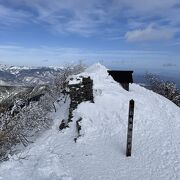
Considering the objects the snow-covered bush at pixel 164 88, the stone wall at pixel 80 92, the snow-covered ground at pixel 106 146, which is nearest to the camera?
the snow-covered ground at pixel 106 146

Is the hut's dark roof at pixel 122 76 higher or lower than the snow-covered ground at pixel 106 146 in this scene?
higher

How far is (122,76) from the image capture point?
2730 cm

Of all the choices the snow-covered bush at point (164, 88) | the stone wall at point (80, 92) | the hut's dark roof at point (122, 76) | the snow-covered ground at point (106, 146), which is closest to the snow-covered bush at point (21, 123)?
the snow-covered ground at point (106, 146)

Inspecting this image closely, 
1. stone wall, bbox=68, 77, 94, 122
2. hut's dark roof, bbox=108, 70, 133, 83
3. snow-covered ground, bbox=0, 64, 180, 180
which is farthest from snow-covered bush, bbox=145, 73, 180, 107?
stone wall, bbox=68, 77, 94, 122

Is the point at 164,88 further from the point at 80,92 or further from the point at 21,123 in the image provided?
the point at 21,123

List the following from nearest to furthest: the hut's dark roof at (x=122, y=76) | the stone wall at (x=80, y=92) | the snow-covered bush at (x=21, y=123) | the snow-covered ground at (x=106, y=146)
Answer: the snow-covered ground at (x=106, y=146)
the snow-covered bush at (x=21, y=123)
the stone wall at (x=80, y=92)
the hut's dark roof at (x=122, y=76)

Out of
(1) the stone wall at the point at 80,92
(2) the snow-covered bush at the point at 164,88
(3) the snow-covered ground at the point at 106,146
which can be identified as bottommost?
(2) the snow-covered bush at the point at 164,88

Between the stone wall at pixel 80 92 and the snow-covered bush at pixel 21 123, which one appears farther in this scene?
the stone wall at pixel 80 92

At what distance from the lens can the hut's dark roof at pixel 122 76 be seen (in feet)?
88.8

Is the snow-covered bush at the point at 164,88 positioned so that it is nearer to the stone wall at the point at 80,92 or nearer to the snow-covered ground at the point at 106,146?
the snow-covered ground at the point at 106,146

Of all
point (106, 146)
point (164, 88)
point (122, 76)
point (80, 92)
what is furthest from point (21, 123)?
point (164, 88)

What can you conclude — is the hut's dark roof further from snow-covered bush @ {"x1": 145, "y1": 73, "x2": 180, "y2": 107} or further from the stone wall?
snow-covered bush @ {"x1": 145, "y1": 73, "x2": 180, "y2": 107}

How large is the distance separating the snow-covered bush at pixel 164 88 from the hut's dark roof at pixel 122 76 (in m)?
19.2

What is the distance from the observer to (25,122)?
20016mm
